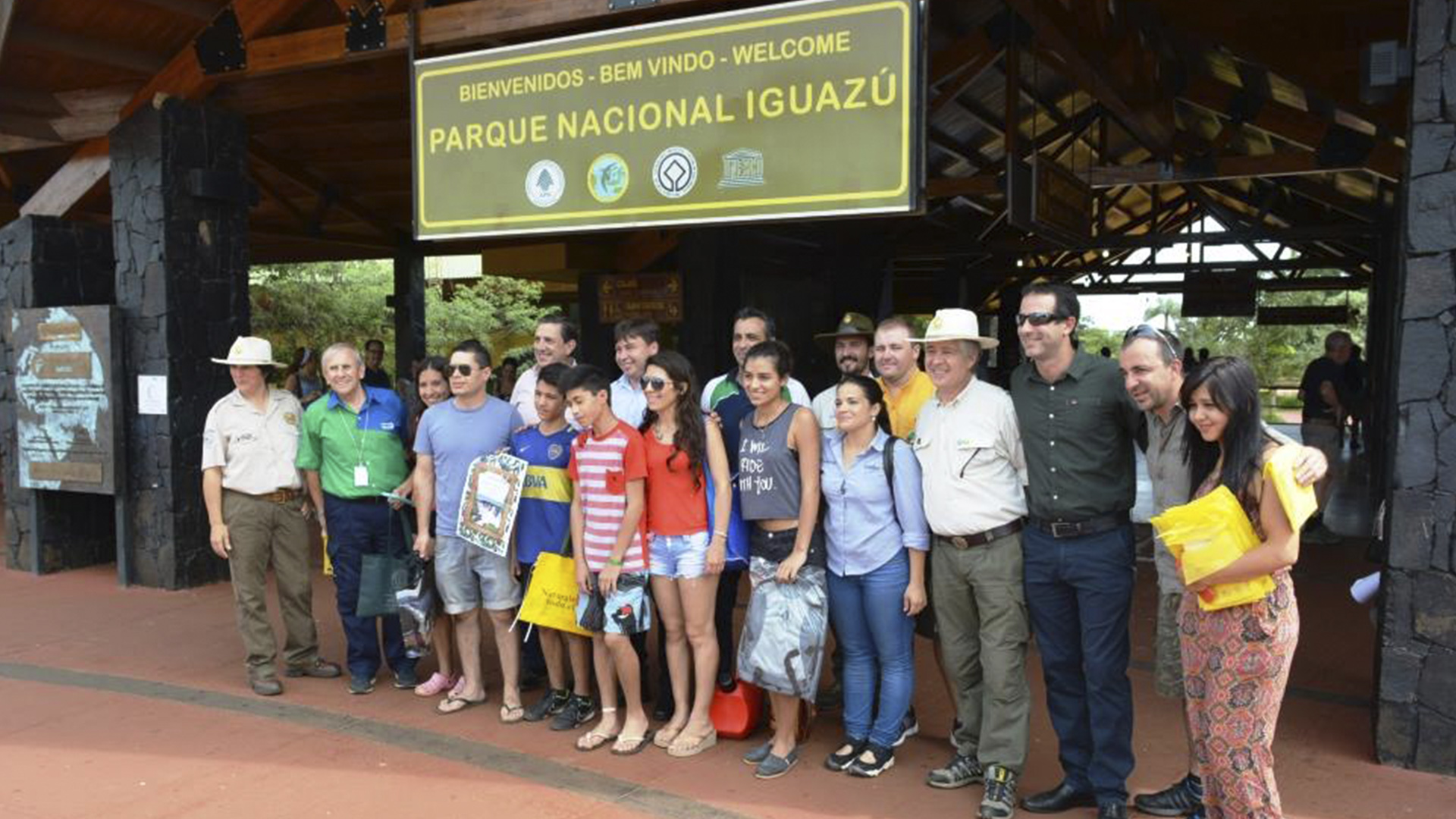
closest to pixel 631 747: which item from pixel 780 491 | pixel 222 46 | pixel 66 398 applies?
pixel 780 491

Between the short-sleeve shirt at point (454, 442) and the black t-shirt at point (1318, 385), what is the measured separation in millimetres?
7802

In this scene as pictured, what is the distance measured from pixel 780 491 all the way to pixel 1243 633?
1618 millimetres

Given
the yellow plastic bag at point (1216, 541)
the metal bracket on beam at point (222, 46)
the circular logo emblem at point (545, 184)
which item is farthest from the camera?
the metal bracket on beam at point (222, 46)

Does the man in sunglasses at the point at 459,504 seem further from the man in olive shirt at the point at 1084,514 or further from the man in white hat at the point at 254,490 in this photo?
the man in olive shirt at the point at 1084,514

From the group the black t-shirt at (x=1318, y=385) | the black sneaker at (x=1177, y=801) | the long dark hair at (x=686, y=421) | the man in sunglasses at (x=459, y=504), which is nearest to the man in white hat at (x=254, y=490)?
the man in sunglasses at (x=459, y=504)

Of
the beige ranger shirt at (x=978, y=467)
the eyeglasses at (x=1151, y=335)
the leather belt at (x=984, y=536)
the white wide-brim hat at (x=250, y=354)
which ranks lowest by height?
the leather belt at (x=984, y=536)

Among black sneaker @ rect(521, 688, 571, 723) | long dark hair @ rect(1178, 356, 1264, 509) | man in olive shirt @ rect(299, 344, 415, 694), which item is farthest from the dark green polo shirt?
man in olive shirt @ rect(299, 344, 415, 694)

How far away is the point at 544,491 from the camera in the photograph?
14.8 feet

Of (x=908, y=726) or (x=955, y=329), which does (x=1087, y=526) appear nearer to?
(x=955, y=329)

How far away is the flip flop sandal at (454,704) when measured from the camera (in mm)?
4754

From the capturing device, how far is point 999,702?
12.2ft

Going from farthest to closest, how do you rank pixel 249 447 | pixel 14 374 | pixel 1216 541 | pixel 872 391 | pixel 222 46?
pixel 14 374 → pixel 222 46 → pixel 249 447 → pixel 872 391 → pixel 1216 541

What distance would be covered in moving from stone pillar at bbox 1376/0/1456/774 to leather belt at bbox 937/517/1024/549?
1.51 m

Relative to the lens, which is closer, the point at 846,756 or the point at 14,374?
the point at 846,756
